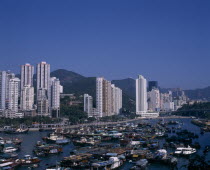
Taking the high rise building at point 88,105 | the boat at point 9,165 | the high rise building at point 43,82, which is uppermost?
the high rise building at point 43,82

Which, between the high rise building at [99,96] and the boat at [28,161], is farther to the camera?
the high rise building at [99,96]

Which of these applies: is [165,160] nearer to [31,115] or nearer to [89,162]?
[89,162]

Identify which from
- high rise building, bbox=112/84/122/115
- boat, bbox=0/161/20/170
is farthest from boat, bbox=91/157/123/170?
high rise building, bbox=112/84/122/115

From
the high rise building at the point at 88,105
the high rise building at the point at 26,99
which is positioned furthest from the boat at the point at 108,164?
the high rise building at the point at 88,105

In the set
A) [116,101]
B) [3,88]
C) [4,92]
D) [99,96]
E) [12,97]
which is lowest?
[116,101]

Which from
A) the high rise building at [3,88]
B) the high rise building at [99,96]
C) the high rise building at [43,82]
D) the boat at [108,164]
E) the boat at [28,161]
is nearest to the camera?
the boat at [108,164]

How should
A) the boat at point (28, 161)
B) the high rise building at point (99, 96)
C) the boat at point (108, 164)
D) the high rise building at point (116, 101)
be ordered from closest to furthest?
the boat at point (108, 164) < the boat at point (28, 161) < the high rise building at point (99, 96) < the high rise building at point (116, 101)

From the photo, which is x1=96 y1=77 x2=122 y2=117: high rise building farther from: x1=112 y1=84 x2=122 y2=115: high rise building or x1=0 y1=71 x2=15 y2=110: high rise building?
x1=0 y1=71 x2=15 y2=110: high rise building

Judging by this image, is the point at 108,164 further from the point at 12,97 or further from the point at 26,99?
the point at 26,99

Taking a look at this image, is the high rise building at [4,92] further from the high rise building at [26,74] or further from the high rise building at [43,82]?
the high rise building at [26,74]

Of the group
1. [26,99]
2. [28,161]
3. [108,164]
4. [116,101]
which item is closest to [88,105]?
[26,99]

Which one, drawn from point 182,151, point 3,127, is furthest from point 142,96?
point 182,151
